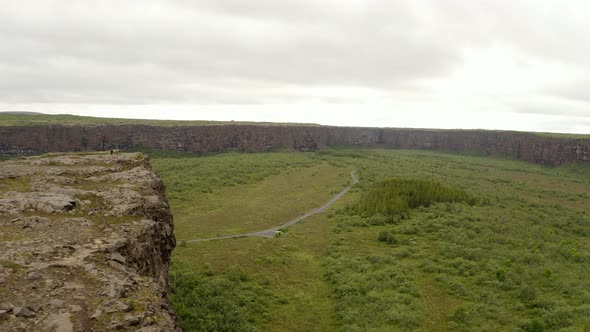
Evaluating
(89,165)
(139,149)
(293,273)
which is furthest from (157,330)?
(139,149)

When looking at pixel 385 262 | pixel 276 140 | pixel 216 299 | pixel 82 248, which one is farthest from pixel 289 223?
pixel 276 140

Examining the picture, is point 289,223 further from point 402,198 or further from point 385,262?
point 385,262

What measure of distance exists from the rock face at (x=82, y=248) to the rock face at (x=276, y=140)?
205 ft

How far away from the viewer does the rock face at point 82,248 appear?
8.83m

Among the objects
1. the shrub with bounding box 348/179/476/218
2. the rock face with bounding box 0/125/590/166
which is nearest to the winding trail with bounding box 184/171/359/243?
the shrub with bounding box 348/179/476/218

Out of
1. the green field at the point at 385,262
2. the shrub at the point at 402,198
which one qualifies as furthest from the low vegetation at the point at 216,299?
the shrub at the point at 402,198

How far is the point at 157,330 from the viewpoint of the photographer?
343 inches

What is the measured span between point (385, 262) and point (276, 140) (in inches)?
3233

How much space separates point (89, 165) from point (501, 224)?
31361 millimetres

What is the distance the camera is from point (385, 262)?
2672cm

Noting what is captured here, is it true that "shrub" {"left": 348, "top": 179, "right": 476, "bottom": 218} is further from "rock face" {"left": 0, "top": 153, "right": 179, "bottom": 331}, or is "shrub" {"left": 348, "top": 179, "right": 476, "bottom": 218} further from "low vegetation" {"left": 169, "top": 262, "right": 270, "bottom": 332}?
"rock face" {"left": 0, "top": 153, "right": 179, "bottom": 331}

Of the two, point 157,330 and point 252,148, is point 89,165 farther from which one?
point 252,148

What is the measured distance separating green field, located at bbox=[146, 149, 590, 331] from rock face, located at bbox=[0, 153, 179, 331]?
19.8 ft

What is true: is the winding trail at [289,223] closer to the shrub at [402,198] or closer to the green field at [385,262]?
the green field at [385,262]
